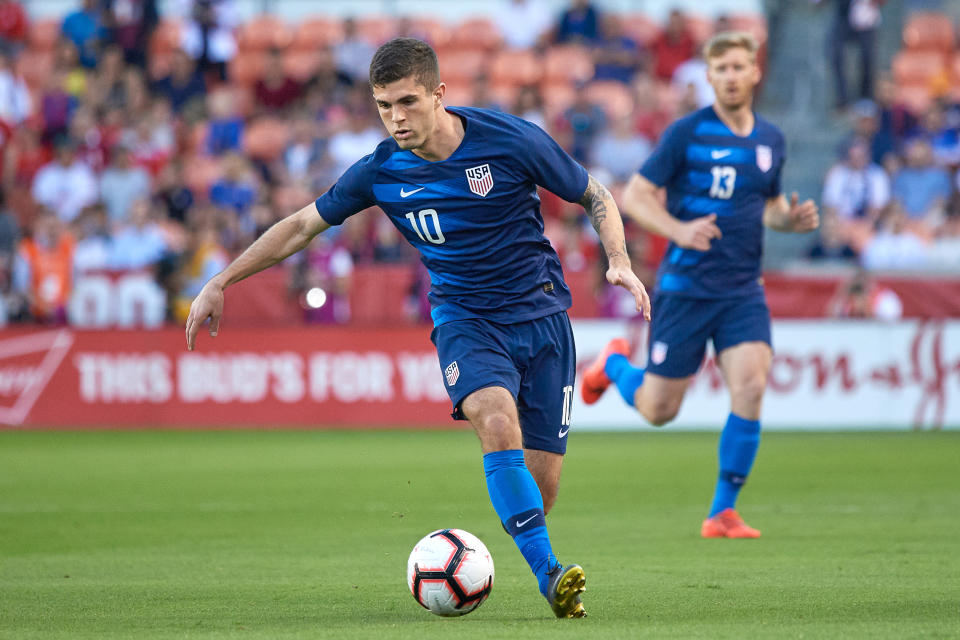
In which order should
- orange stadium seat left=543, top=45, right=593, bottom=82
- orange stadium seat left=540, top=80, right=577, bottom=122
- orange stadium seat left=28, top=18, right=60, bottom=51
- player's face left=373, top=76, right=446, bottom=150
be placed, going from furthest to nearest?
1. orange stadium seat left=28, top=18, right=60, bottom=51
2. orange stadium seat left=543, top=45, right=593, bottom=82
3. orange stadium seat left=540, top=80, right=577, bottom=122
4. player's face left=373, top=76, right=446, bottom=150

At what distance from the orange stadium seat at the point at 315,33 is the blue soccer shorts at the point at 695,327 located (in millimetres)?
16133

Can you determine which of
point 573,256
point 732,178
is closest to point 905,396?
point 573,256

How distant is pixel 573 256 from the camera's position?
59.6 ft

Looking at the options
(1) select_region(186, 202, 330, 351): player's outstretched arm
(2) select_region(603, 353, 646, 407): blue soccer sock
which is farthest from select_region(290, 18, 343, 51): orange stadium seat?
(1) select_region(186, 202, 330, 351): player's outstretched arm

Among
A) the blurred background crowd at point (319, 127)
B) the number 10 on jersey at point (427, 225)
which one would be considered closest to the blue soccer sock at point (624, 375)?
Result: the number 10 on jersey at point (427, 225)

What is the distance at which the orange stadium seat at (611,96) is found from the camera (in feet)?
70.5

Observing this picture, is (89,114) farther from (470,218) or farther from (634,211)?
(470,218)

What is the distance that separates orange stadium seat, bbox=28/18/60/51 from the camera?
970 inches

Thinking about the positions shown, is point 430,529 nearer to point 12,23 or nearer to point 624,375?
point 624,375

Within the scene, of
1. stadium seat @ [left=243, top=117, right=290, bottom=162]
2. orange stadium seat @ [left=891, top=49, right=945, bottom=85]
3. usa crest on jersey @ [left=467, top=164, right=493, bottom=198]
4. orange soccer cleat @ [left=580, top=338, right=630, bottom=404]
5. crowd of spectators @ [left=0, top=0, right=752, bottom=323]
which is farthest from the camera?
orange stadium seat @ [left=891, top=49, right=945, bottom=85]

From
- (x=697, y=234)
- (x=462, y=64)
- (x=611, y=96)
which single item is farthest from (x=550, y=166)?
(x=462, y=64)

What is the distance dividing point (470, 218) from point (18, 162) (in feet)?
54.8

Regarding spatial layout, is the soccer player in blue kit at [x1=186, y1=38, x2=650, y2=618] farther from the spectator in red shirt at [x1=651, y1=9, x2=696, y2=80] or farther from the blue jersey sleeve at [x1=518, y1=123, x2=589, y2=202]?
the spectator in red shirt at [x1=651, y1=9, x2=696, y2=80]

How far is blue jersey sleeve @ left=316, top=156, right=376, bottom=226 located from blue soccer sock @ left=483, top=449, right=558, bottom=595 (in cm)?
123
